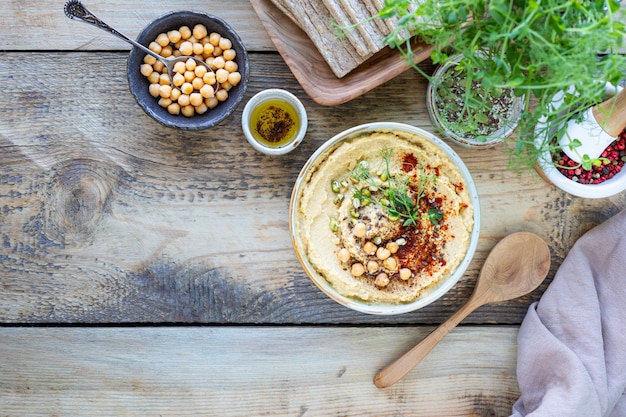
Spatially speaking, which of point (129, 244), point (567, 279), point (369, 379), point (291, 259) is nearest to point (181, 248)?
point (129, 244)

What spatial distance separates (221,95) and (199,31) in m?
0.22

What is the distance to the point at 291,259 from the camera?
205 centimetres

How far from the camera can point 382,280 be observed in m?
1.92

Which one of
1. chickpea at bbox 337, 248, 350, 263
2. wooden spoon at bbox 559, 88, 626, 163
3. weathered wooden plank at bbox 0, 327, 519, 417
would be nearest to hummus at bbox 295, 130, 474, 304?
chickpea at bbox 337, 248, 350, 263

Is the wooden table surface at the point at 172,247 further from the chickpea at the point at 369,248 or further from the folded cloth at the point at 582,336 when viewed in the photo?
the chickpea at the point at 369,248

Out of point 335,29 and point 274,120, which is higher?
point 335,29

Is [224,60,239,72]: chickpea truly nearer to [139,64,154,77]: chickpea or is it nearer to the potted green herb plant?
[139,64,154,77]: chickpea

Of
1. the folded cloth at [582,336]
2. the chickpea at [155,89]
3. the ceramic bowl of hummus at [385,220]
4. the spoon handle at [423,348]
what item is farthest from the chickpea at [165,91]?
the folded cloth at [582,336]

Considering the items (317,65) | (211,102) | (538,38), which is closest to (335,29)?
(317,65)

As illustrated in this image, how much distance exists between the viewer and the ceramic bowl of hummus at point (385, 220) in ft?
6.26

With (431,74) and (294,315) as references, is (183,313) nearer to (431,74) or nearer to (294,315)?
(294,315)

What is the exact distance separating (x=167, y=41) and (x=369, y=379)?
4.31ft

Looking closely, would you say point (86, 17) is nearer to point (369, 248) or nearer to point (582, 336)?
point (369, 248)

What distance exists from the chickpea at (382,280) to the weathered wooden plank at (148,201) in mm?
209
